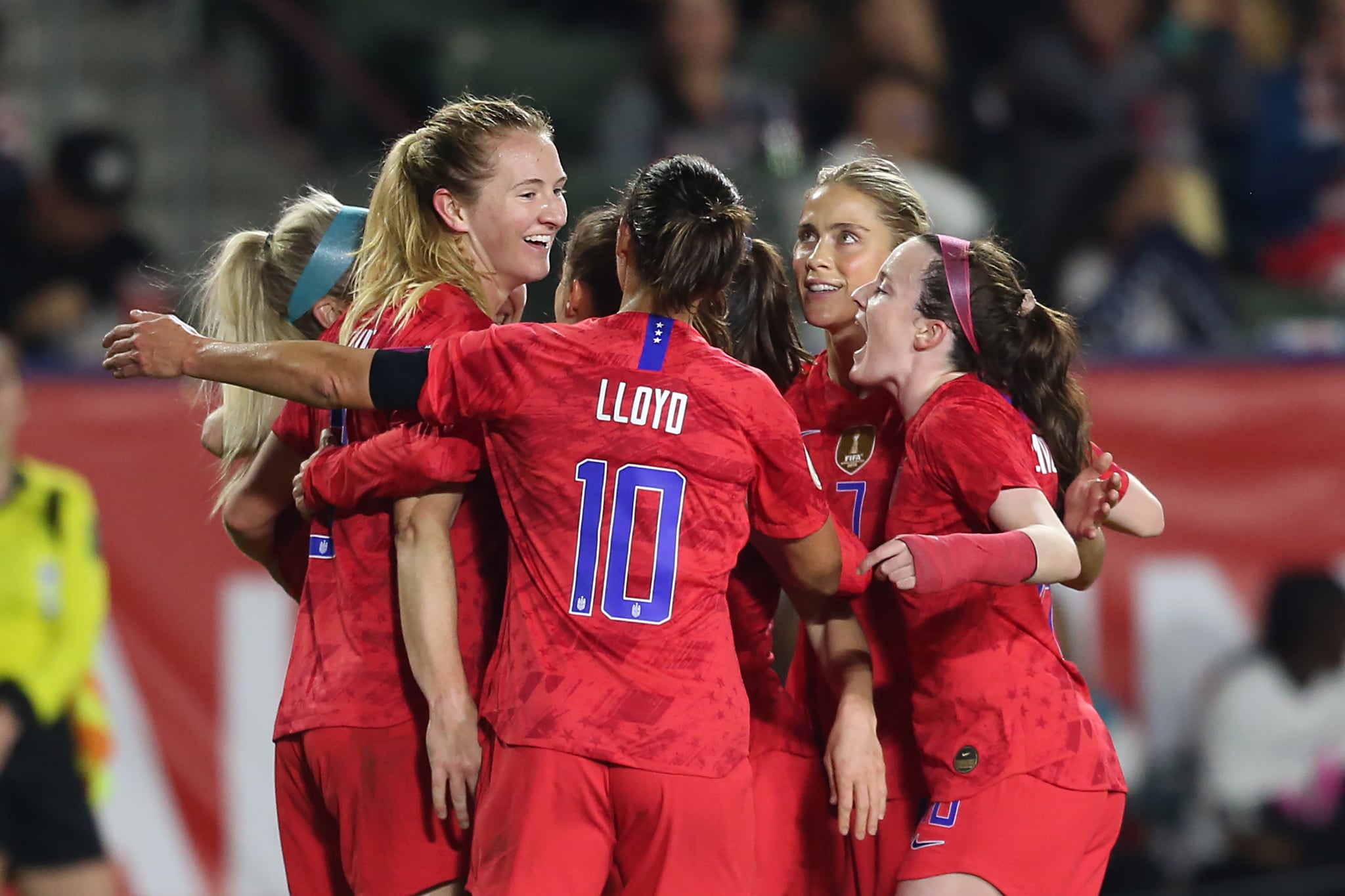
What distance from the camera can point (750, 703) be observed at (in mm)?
3334

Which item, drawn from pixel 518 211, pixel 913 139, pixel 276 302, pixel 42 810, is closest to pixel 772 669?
pixel 518 211

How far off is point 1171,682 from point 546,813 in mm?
4309

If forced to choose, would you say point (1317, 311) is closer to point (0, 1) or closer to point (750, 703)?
point (750, 703)

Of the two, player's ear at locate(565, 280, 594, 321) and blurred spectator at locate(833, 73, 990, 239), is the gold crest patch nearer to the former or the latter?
player's ear at locate(565, 280, 594, 321)

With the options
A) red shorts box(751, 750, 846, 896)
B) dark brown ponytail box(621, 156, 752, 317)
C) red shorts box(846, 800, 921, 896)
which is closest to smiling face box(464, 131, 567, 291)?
dark brown ponytail box(621, 156, 752, 317)

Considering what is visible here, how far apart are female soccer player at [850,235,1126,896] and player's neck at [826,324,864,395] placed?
191mm

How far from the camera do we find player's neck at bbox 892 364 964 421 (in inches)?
125

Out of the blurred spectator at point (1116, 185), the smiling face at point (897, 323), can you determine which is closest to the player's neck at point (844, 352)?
the smiling face at point (897, 323)

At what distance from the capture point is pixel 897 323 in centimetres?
320

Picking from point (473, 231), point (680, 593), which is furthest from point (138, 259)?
point (680, 593)

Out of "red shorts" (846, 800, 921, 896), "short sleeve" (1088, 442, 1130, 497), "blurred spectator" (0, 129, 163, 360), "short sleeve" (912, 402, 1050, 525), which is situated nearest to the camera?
"short sleeve" (912, 402, 1050, 525)

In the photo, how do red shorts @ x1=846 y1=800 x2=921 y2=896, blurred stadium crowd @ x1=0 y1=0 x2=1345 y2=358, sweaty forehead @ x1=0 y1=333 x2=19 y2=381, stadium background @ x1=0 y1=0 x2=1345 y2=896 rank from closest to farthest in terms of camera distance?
red shorts @ x1=846 y1=800 x2=921 y2=896
sweaty forehead @ x1=0 y1=333 x2=19 y2=381
stadium background @ x1=0 y1=0 x2=1345 y2=896
blurred stadium crowd @ x1=0 y1=0 x2=1345 y2=358

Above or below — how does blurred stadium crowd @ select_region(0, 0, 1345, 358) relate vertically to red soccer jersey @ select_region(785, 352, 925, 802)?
above

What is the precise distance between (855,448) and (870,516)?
0.50ft
